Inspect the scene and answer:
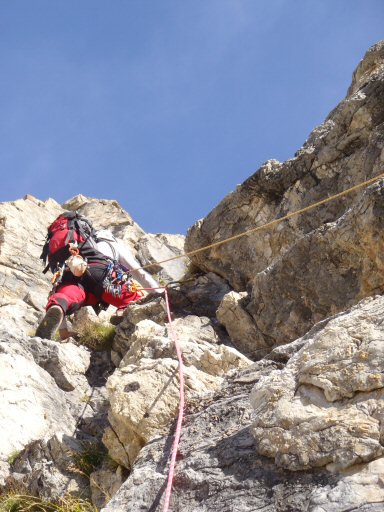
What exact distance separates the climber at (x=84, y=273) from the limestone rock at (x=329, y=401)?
638 cm

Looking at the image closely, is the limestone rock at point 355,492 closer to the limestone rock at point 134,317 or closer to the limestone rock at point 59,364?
the limestone rock at point 59,364

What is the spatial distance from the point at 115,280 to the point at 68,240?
1.04 m

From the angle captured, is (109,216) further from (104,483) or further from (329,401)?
(329,401)

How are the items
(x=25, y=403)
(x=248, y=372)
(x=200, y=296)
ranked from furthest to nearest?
(x=200, y=296)
(x=25, y=403)
(x=248, y=372)

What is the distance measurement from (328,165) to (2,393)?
20.8ft

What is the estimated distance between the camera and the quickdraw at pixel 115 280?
38.3 ft

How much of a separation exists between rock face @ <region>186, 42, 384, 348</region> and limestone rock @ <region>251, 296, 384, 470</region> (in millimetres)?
3367

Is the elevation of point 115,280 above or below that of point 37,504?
above

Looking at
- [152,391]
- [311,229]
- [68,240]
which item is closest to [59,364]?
[68,240]

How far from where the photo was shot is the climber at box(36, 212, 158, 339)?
1111cm

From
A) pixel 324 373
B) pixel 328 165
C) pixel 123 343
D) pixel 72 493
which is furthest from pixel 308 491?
pixel 328 165

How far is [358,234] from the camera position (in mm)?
8281

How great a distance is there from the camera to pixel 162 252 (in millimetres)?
23219

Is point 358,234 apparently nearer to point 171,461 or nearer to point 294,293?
point 294,293
